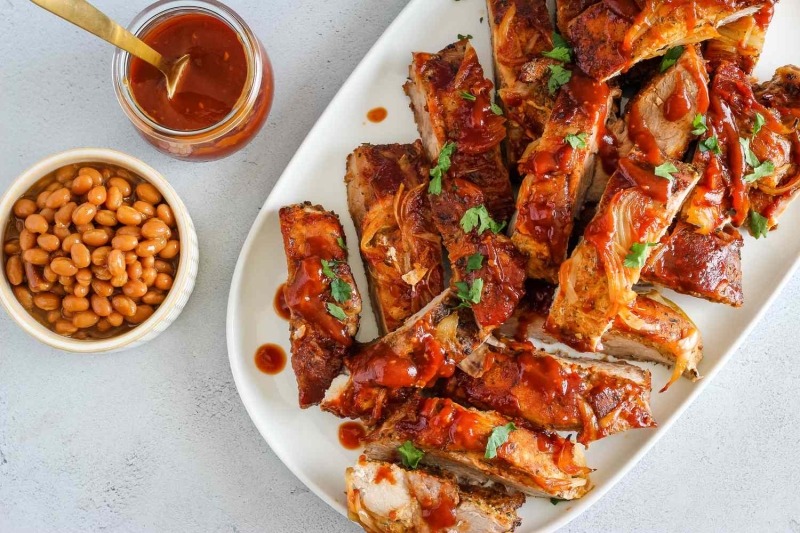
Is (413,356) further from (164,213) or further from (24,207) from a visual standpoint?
(24,207)

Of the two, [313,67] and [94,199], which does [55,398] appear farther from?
[313,67]

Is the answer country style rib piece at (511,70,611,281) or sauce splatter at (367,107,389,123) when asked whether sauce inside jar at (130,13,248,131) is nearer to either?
sauce splatter at (367,107,389,123)

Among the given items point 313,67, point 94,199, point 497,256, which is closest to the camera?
point 497,256

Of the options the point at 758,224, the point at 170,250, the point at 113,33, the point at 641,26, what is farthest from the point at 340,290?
the point at 758,224

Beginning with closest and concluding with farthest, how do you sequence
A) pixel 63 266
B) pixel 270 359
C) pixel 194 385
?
1. pixel 63 266
2. pixel 270 359
3. pixel 194 385

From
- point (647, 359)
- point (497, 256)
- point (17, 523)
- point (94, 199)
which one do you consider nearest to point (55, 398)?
point (17, 523)

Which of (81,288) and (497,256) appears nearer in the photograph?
(497,256)
